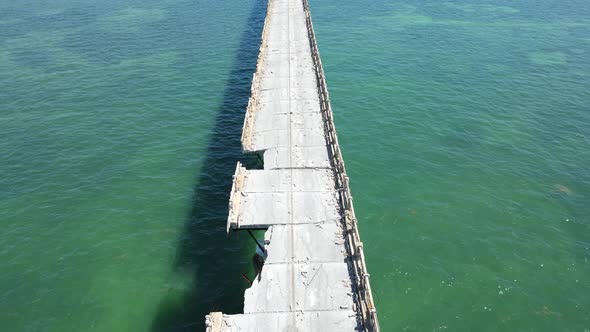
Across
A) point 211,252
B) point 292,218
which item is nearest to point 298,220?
point 292,218

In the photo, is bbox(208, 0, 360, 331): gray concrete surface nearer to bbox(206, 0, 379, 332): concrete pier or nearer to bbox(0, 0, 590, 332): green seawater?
bbox(206, 0, 379, 332): concrete pier

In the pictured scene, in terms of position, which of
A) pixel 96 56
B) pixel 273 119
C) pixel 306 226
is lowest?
pixel 306 226

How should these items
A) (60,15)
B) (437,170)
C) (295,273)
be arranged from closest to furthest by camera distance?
(295,273)
(437,170)
(60,15)

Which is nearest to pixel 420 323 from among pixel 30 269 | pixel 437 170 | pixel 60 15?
pixel 437 170

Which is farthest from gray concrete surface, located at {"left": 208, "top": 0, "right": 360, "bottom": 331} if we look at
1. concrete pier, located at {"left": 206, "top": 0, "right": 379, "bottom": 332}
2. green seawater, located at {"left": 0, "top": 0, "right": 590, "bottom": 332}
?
green seawater, located at {"left": 0, "top": 0, "right": 590, "bottom": 332}

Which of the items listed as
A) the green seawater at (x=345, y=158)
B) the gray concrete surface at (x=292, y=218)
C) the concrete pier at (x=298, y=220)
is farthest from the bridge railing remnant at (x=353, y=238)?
the green seawater at (x=345, y=158)

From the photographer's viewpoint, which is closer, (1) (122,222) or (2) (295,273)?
(2) (295,273)

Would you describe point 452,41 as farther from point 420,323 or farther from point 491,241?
point 420,323
